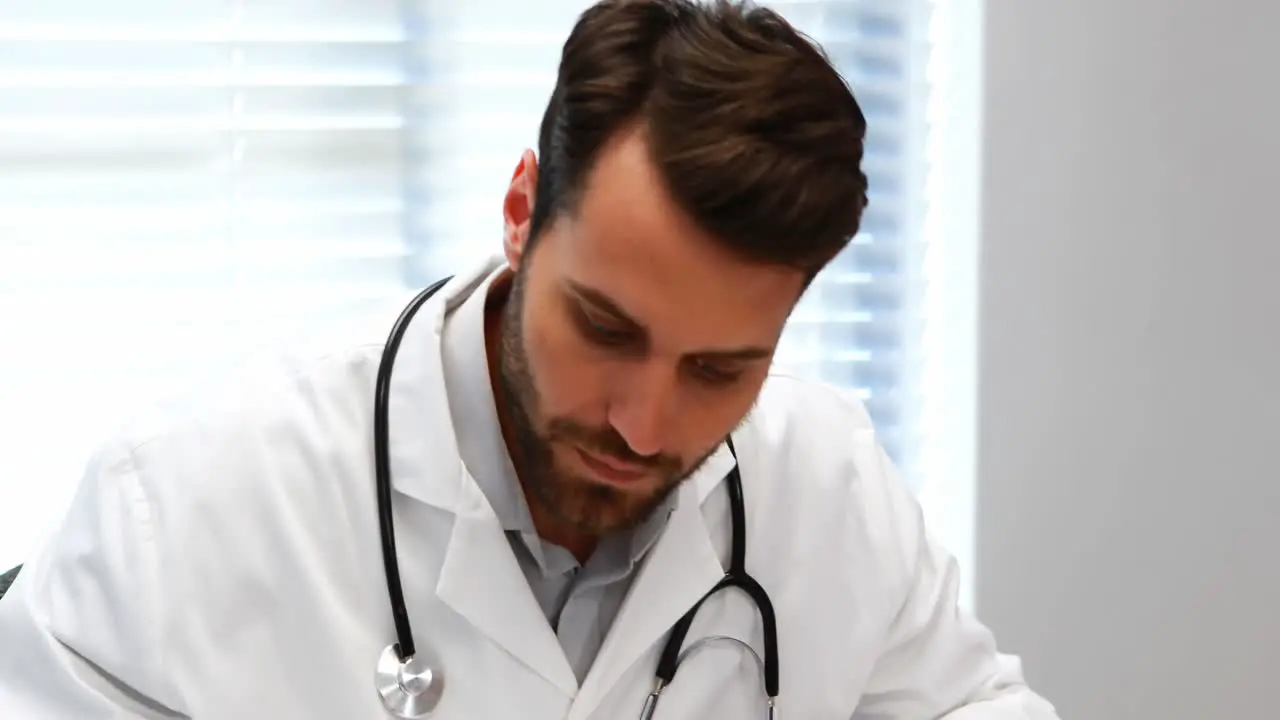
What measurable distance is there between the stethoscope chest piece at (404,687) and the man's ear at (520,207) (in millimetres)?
333

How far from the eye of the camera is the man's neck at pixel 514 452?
3.58 feet

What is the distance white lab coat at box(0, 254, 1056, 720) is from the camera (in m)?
0.97

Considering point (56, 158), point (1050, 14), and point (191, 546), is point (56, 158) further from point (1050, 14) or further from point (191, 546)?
point (1050, 14)

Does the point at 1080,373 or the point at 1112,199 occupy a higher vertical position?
the point at 1112,199

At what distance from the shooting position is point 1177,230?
180cm

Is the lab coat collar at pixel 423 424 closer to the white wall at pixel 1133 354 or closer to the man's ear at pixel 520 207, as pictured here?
the man's ear at pixel 520 207

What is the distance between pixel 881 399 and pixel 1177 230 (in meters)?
0.49

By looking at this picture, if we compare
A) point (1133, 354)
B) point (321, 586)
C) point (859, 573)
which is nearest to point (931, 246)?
point (1133, 354)

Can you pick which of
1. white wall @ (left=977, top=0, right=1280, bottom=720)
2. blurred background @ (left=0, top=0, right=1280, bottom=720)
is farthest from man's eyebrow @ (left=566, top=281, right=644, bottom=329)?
white wall @ (left=977, top=0, right=1280, bottom=720)

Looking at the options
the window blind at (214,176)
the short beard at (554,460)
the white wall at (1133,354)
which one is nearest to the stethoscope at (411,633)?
the short beard at (554,460)

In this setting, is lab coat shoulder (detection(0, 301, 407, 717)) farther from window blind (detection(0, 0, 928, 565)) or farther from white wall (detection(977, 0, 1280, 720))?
white wall (detection(977, 0, 1280, 720))

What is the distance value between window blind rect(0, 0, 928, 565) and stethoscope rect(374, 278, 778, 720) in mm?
423

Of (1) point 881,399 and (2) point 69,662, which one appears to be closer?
(2) point 69,662

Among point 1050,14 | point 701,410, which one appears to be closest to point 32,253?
A: point 701,410
